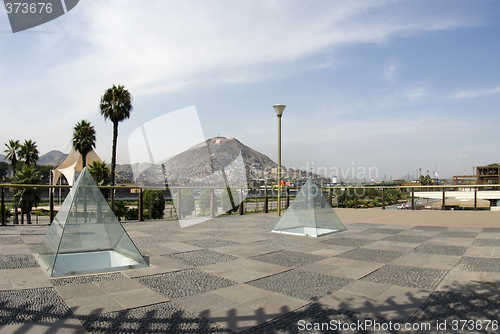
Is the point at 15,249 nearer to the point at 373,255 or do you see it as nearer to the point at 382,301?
the point at 382,301

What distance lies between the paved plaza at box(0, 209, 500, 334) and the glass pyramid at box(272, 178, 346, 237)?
46.6 inches

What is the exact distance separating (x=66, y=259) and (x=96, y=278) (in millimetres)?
595

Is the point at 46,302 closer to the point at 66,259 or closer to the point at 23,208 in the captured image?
the point at 66,259

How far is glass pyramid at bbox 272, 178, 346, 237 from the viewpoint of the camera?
7165mm

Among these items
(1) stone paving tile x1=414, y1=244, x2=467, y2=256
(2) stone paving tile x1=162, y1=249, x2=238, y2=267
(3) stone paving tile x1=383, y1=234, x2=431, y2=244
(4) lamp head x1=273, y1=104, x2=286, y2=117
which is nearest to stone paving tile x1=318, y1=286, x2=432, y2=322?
(2) stone paving tile x1=162, y1=249, x2=238, y2=267

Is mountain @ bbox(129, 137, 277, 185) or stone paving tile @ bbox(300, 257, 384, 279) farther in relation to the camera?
mountain @ bbox(129, 137, 277, 185)

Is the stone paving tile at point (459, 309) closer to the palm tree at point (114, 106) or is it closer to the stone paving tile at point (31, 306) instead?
→ the stone paving tile at point (31, 306)

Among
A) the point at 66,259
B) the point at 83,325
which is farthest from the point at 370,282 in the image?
the point at 66,259

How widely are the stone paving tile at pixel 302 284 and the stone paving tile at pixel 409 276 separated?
0.41m

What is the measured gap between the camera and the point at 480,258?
15.2 feet

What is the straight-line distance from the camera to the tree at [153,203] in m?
13.4

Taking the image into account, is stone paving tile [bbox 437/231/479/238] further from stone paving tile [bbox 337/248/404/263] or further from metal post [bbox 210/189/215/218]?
metal post [bbox 210/189/215/218]

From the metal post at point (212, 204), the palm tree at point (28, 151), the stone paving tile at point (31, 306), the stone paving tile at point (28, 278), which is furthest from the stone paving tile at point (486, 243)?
the palm tree at point (28, 151)

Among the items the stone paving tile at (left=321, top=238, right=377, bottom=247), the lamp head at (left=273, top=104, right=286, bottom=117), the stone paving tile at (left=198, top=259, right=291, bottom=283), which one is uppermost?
the lamp head at (left=273, top=104, right=286, bottom=117)
